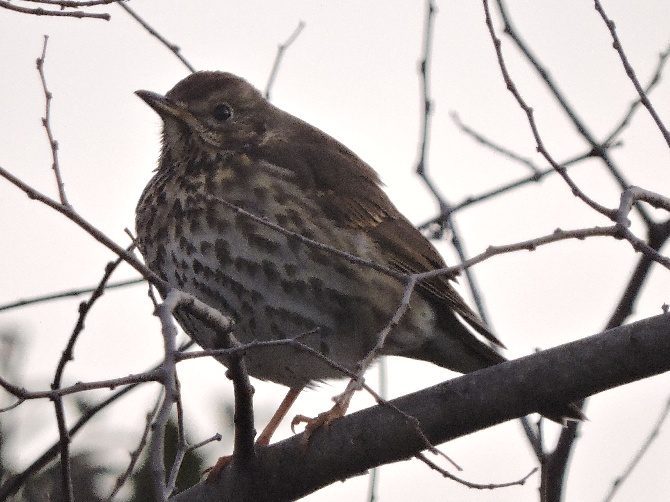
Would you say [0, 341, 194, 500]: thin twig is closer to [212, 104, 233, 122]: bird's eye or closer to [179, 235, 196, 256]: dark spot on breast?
[179, 235, 196, 256]: dark spot on breast

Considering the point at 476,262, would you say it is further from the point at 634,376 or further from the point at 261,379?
the point at 261,379

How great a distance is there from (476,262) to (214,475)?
190 centimetres

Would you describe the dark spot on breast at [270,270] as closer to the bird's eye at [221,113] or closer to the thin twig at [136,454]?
the thin twig at [136,454]

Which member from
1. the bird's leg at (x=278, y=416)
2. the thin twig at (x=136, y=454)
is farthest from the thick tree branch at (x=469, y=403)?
the bird's leg at (x=278, y=416)

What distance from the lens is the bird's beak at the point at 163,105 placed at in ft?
20.3

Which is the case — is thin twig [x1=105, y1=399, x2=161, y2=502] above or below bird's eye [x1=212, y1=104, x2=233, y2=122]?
below

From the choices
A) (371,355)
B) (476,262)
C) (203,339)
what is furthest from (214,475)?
(476,262)

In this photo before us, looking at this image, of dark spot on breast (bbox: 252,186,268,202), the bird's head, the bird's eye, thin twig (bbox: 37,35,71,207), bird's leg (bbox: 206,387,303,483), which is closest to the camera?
thin twig (bbox: 37,35,71,207)

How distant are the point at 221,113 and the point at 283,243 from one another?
1.37 meters

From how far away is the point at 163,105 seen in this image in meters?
6.23

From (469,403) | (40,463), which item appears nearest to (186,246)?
(40,463)

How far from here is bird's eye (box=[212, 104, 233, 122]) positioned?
6344 mm

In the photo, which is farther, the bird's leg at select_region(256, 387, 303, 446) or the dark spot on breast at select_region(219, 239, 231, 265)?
the bird's leg at select_region(256, 387, 303, 446)

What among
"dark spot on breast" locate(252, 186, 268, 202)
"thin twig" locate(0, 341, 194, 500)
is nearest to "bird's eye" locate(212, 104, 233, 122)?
"dark spot on breast" locate(252, 186, 268, 202)
